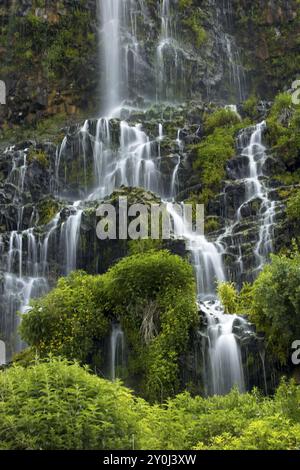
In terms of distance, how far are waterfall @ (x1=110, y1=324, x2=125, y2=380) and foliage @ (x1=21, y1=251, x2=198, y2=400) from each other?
197 millimetres

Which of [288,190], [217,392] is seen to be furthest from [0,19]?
[217,392]

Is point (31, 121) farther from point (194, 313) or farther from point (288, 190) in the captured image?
point (194, 313)

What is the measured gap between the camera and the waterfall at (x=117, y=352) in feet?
48.4

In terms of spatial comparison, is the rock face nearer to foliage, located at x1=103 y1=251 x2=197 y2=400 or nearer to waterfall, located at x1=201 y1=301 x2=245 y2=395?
waterfall, located at x1=201 y1=301 x2=245 y2=395

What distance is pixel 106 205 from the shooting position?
21984 mm

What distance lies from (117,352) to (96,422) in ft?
26.7

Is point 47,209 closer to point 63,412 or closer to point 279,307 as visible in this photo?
point 279,307

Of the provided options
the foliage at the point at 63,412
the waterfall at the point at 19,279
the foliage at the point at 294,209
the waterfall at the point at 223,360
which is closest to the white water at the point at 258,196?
the foliage at the point at 294,209

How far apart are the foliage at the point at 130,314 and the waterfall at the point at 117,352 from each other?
197 mm

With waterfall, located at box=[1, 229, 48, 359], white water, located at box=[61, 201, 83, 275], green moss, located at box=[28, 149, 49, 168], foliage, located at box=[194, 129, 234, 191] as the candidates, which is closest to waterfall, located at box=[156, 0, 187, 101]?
foliage, located at box=[194, 129, 234, 191]

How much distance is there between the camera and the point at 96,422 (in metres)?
6.89

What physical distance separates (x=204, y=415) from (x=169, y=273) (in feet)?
20.9

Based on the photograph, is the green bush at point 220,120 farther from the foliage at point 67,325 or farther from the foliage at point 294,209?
the foliage at point 67,325

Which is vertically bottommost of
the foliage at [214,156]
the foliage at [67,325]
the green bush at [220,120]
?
the foliage at [67,325]
